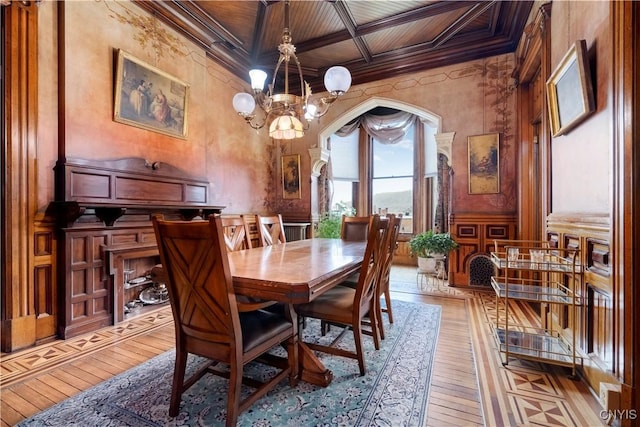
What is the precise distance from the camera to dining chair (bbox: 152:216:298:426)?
4.14 feet

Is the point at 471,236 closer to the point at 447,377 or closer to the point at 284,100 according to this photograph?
the point at 447,377

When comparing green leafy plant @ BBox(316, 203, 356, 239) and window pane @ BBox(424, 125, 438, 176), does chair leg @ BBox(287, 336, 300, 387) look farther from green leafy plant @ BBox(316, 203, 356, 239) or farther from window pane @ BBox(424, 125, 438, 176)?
window pane @ BBox(424, 125, 438, 176)

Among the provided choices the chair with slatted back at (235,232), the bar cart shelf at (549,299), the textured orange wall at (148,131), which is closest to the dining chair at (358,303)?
the bar cart shelf at (549,299)

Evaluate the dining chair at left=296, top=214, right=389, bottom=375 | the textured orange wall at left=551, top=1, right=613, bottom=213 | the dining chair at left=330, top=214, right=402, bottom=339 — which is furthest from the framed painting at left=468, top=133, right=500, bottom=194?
the dining chair at left=296, top=214, right=389, bottom=375

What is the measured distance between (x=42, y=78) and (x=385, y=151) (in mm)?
5592

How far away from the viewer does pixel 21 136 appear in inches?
89.7

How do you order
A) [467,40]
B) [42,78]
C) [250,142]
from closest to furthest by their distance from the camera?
[42,78] → [467,40] → [250,142]

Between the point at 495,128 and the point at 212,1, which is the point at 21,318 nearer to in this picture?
the point at 212,1

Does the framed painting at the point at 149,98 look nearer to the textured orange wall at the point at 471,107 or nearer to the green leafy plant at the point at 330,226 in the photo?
the green leafy plant at the point at 330,226

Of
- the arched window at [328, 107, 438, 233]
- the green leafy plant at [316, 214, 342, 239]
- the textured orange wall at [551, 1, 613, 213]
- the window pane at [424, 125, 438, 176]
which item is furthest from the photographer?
the arched window at [328, 107, 438, 233]

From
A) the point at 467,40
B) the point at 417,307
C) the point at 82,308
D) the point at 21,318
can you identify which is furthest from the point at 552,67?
the point at 21,318

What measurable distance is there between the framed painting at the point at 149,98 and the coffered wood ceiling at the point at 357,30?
2.46ft

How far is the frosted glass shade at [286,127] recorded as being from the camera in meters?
2.67

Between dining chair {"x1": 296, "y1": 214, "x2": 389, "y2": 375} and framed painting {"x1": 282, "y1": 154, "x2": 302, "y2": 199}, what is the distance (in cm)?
351
